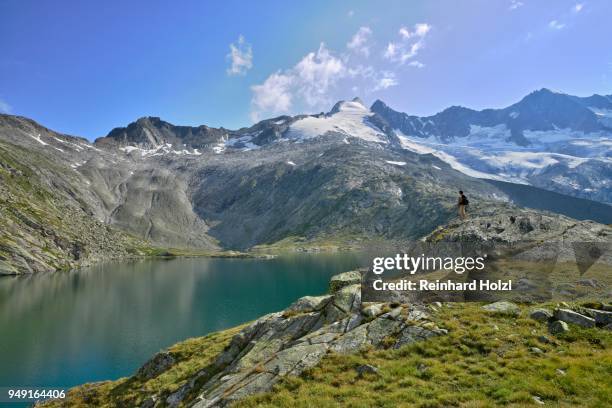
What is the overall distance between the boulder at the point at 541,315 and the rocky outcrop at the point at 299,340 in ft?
16.6

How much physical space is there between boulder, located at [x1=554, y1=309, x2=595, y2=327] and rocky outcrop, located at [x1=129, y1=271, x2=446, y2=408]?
605 centimetres

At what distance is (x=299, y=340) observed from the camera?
2394 cm

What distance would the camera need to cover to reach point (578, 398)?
575 inches

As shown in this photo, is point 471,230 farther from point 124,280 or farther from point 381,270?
point 124,280

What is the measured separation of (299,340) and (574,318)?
49.1ft

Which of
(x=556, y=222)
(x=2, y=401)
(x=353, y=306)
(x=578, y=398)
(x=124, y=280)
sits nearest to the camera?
(x=578, y=398)

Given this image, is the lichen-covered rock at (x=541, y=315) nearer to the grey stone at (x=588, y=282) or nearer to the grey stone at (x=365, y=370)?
the grey stone at (x=588, y=282)

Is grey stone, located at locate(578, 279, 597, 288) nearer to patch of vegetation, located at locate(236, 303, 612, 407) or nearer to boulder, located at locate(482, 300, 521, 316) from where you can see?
boulder, located at locate(482, 300, 521, 316)

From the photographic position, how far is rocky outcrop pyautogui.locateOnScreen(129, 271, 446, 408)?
20.9 m

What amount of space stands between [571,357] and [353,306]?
12.2 meters

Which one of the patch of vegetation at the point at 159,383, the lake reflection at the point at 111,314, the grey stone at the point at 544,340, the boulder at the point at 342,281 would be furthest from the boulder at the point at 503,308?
the lake reflection at the point at 111,314

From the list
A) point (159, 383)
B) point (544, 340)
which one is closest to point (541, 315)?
point (544, 340)

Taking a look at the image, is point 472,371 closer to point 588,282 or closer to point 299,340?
point 299,340

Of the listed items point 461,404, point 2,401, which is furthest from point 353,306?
point 2,401
